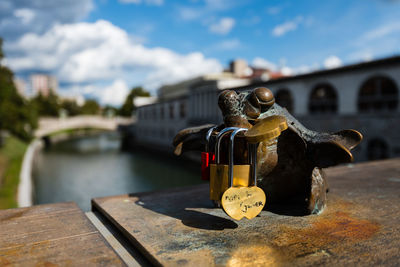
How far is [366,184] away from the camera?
4262 millimetres

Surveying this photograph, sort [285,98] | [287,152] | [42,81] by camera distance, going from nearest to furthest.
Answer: [287,152] → [285,98] → [42,81]

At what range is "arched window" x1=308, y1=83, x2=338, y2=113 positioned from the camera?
1560 cm

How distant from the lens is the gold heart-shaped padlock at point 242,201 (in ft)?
7.32

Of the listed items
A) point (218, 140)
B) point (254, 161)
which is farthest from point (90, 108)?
point (254, 161)

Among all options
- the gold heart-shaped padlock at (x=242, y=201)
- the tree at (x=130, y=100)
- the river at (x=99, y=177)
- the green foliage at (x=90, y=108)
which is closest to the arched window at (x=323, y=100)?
the river at (x=99, y=177)

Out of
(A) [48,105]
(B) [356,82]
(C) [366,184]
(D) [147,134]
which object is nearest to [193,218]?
(C) [366,184]

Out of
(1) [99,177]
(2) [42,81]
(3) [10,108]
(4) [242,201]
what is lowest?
(1) [99,177]

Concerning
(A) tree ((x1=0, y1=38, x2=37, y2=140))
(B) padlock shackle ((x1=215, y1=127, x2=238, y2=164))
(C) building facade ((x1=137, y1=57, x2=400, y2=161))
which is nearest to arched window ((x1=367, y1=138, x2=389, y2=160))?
(C) building facade ((x1=137, y1=57, x2=400, y2=161))

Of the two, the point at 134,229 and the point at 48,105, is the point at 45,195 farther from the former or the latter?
the point at 48,105

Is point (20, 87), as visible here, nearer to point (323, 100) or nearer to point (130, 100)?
point (130, 100)

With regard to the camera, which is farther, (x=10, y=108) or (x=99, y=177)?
(x=10, y=108)

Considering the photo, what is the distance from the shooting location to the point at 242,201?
2.29m

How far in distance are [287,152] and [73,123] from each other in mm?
46911

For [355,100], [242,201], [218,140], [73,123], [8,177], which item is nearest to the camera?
[242,201]
